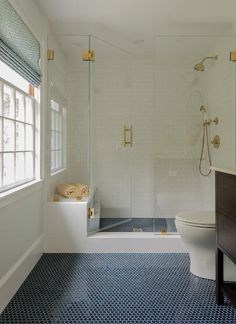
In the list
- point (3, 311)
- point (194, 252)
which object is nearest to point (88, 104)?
point (194, 252)

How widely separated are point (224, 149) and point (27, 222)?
2.21 m

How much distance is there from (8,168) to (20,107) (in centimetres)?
58

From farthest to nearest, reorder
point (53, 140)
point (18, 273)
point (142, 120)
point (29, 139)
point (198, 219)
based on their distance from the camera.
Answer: point (142, 120), point (53, 140), point (29, 139), point (198, 219), point (18, 273)

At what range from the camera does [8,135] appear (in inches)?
92.4

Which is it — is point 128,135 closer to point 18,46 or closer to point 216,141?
point 216,141

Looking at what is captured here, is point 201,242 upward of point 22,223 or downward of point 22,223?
downward

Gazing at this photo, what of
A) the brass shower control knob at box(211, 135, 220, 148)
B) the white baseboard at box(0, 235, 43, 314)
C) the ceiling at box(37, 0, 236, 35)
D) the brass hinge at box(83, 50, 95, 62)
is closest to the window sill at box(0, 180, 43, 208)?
the white baseboard at box(0, 235, 43, 314)

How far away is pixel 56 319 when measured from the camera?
178 cm

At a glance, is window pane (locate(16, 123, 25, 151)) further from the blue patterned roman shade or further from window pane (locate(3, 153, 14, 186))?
the blue patterned roman shade

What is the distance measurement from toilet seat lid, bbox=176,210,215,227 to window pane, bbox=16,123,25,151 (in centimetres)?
144

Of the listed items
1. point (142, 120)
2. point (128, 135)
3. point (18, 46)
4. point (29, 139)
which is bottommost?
point (29, 139)

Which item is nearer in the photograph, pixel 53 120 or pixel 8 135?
pixel 8 135

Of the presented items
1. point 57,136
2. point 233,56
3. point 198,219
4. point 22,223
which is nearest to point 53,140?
point 57,136

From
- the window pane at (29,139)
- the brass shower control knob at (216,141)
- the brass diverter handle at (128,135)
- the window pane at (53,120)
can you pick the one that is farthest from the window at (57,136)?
the brass shower control knob at (216,141)
